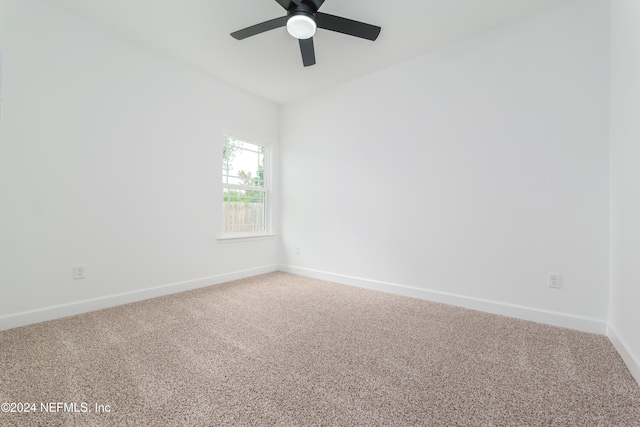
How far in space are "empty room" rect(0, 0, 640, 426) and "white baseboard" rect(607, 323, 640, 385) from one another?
0.03 m

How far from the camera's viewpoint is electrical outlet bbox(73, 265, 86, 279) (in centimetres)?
233

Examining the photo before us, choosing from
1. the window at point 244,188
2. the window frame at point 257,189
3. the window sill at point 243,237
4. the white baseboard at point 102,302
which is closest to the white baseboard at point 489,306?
the window sill at point 243,237

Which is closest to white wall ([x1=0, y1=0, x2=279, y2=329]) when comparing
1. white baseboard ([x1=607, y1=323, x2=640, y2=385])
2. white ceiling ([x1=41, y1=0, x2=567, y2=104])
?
white ceiling ([x1=41, y1=0, x2=567, y2=104])

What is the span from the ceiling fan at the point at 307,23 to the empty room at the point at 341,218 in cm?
2

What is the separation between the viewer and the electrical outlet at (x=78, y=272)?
2.33 meters

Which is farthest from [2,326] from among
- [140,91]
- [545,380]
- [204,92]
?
[545,380]

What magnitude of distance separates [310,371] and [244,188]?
277cm

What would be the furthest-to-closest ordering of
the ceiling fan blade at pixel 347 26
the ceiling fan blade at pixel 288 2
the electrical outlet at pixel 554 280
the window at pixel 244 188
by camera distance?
the window at pixel 244 188, the electrical outlet at pixel 554 280, the ceiling fan blade at pixel 347 26, the ceiling fan blade at pixel 288 2

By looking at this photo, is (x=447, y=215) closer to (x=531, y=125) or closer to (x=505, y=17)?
(x=531, y=125)

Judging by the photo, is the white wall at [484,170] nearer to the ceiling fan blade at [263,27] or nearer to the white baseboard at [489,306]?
the white baseboard at [489,306]

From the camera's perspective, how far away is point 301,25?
2.01 meters

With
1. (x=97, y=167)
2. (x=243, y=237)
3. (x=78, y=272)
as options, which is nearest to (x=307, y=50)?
(x=97, y=167)

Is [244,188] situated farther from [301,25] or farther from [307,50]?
[301,25]

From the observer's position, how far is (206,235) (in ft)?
10.8
